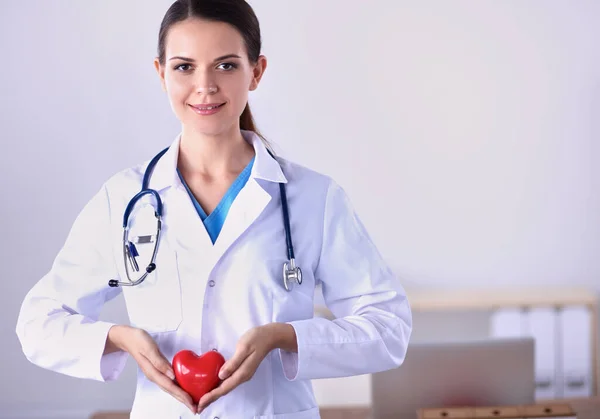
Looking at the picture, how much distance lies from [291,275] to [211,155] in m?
0.27

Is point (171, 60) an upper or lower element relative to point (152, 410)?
upper

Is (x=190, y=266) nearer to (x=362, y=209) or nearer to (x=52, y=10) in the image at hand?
(x=362, y=209)

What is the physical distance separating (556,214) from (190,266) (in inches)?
108

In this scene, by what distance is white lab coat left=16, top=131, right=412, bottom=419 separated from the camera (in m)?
1.33

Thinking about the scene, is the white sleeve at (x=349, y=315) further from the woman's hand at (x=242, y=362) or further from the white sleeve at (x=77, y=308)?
the white sleeve at (x=77, y=308)

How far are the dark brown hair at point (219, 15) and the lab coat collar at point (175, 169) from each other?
0.16 m

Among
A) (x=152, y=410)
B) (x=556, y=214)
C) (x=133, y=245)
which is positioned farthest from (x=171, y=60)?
(x=556, y=214)

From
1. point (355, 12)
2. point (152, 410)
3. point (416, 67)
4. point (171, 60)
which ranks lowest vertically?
point (152, 410)

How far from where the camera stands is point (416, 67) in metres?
3.65

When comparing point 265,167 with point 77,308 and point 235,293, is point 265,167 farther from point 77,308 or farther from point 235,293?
point 77,308

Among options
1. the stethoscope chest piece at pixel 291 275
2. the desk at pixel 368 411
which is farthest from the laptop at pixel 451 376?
the stethoscope chest piece at pixel 291 275

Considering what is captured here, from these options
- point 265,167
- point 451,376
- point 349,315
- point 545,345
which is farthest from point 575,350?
point 265,167

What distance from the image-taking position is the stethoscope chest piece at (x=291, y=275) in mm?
1328

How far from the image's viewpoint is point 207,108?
1.32 m
